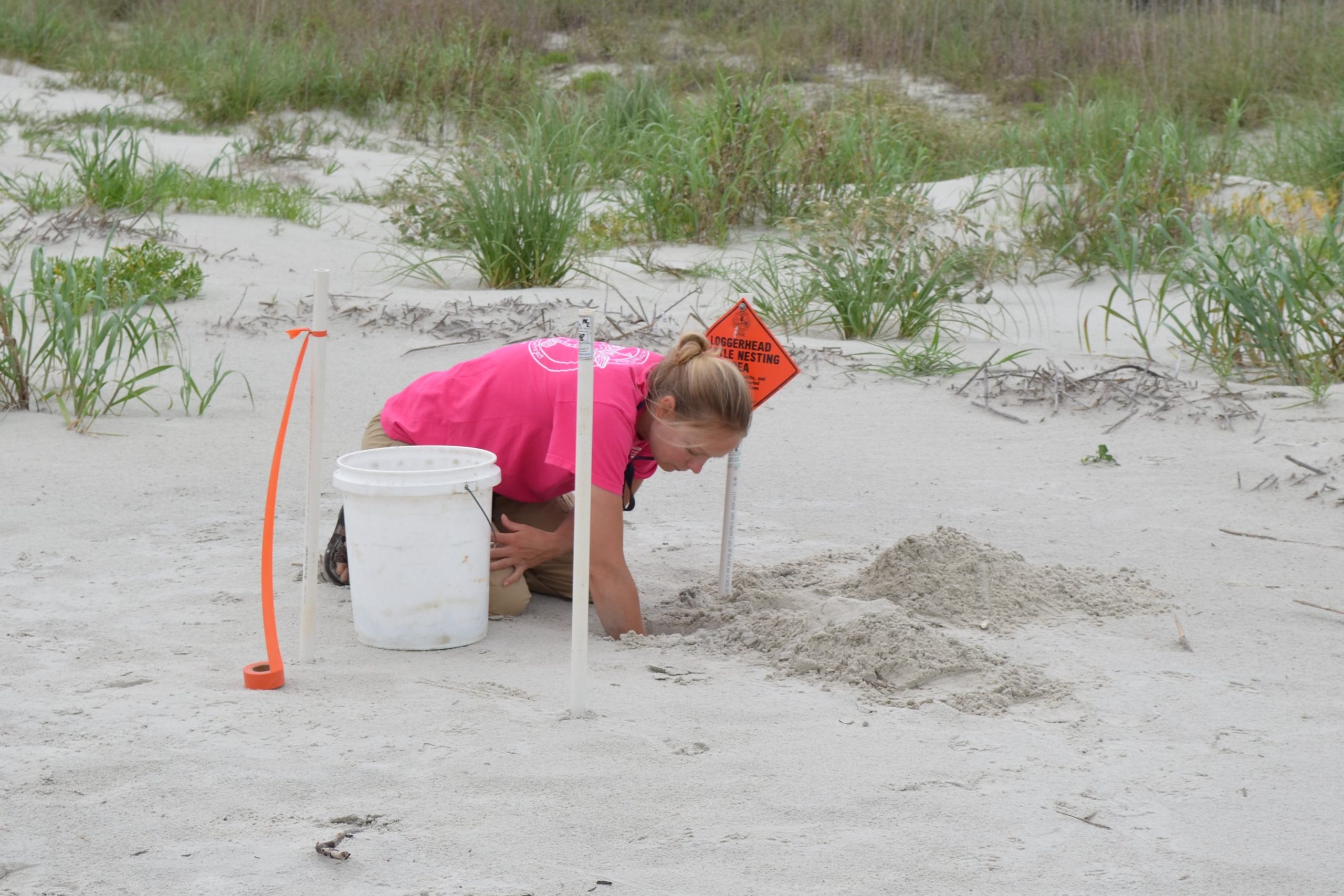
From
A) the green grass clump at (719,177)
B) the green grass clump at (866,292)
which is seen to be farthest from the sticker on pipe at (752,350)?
the green grass clump at (719,177)

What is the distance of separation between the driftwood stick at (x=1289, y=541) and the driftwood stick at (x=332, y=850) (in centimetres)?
281

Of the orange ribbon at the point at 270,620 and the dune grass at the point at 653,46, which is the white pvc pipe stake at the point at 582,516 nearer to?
the orange ribbon at the point at 270,620

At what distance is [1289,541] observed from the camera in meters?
3.92

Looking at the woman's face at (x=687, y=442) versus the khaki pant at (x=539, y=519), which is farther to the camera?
the khaki pant at (x=539, y=519)

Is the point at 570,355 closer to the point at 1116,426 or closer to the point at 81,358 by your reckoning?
the point at 1116,426

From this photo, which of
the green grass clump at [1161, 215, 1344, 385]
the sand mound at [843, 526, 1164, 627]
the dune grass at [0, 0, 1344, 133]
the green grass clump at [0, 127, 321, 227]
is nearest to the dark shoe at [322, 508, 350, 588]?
the sand mound at [843, 526, 1164, 627]

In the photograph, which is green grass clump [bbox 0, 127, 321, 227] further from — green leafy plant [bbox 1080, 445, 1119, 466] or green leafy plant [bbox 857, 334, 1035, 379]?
green leafy plant [bbox 1080, 445, 1119, 466]

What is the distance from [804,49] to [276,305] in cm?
794

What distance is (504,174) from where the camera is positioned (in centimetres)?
675

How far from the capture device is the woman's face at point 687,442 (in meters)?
3.05

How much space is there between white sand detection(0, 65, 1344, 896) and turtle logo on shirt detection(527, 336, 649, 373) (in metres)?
0.64

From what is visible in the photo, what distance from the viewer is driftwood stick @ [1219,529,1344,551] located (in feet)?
12.7

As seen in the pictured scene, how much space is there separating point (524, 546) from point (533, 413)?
12.7 inches

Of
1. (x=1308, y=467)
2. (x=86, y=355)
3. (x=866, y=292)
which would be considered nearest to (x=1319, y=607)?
(x=1308, y=467)
